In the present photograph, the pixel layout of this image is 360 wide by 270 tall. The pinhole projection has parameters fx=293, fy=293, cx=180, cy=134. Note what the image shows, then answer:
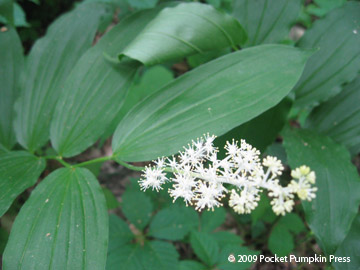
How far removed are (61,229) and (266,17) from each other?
2.25 m

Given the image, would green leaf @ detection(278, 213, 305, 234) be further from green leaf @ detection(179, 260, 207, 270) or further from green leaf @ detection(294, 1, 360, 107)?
green leaf @ detection(294, 1, 360, 107)

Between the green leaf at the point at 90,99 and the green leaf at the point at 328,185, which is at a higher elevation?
the green leaf at the point at 90,99

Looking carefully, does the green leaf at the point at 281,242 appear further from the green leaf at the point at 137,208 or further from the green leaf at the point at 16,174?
the green leaf at the point at 16,174

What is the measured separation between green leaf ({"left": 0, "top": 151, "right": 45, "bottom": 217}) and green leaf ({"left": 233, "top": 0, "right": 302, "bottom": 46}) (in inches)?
78.4

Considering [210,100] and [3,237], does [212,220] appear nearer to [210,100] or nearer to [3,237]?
[210,100]

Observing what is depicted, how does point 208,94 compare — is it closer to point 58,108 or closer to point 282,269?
point 58,108

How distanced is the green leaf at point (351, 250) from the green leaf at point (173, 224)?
3.79ft

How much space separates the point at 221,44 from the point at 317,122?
1.13 metres

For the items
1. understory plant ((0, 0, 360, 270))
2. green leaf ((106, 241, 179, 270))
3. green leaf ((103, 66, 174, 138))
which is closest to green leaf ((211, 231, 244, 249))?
understory plant ((0, 0, 360, 270))

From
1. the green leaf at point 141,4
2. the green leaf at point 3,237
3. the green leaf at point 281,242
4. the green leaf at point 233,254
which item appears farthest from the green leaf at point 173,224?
the green leaf at point 141,4

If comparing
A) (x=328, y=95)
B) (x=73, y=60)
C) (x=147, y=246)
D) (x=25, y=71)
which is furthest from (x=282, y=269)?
(x=25, y=71)

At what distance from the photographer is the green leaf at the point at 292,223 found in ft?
9.38

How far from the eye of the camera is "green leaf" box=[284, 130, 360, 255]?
1.96 meters

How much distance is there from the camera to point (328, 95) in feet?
7.82
